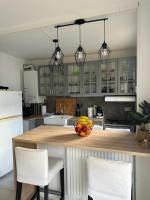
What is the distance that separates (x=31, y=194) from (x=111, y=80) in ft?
9.02

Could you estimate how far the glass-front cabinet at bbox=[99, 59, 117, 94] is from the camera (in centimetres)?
385

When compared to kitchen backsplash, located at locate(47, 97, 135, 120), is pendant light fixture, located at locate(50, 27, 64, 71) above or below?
above

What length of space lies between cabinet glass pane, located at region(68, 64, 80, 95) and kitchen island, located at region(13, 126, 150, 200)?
198 cm

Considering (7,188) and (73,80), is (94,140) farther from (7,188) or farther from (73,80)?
(73,80)

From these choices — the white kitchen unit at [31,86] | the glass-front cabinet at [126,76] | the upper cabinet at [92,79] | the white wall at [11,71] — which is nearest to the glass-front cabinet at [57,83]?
the upper cabinet at [92,79]

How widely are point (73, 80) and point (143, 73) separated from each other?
8.22 ft

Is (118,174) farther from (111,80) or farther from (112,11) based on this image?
(111,80)

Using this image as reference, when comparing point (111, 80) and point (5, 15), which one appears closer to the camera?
point (5, 15)

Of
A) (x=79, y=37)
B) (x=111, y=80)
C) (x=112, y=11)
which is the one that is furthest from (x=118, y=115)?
(x=112, y=11)

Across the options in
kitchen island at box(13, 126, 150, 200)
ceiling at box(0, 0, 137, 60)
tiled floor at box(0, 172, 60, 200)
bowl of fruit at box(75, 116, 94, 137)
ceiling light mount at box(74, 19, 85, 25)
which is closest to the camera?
kitchen island at box(13, 126, 150, 200)

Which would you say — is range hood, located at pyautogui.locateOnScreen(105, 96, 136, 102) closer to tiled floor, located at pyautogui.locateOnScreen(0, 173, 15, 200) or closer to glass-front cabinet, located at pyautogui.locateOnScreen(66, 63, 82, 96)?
glass-front cabinet, located at pyautogui.locateOnScreen(66, 63, 82, 96)

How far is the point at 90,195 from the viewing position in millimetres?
1598

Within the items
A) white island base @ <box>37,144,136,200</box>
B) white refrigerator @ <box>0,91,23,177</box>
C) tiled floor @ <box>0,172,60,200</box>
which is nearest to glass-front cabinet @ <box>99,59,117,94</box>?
white refrigerator @ <box>0,91,23,177</box>

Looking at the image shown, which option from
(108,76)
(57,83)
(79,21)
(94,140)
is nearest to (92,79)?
(108,76)
